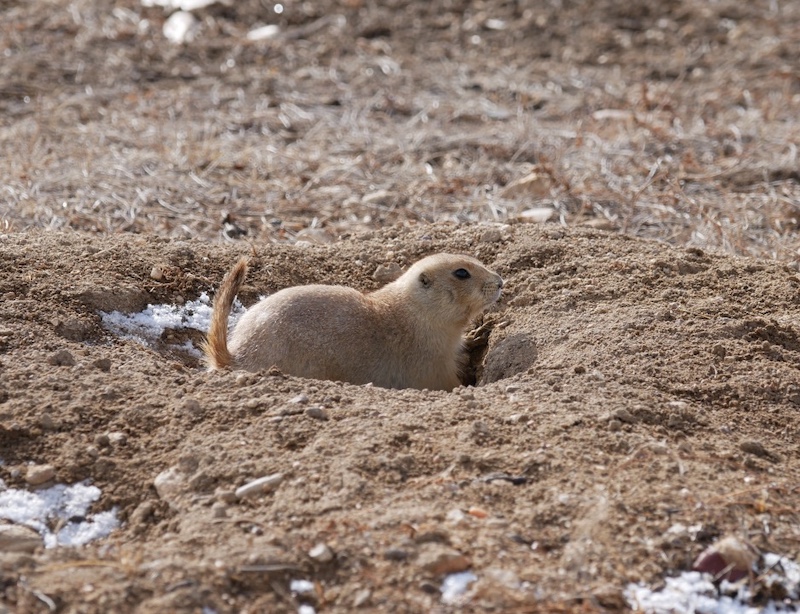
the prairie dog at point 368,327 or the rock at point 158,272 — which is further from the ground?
the rock at point 158,272

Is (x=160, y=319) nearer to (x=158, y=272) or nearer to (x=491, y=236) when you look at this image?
(x=158, y=272)

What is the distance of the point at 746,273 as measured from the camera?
5395mm

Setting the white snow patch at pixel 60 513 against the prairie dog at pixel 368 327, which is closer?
the white snow patch at pixel 60 513

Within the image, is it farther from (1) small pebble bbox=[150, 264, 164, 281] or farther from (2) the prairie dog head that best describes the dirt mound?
(2) the prairie dog head

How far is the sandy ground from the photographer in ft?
10.1

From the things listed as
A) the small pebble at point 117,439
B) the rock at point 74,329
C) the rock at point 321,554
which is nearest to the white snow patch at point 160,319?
the rock at point 74,329

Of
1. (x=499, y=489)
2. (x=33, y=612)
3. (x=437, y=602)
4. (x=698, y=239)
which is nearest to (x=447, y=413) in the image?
(x=499, y=489)

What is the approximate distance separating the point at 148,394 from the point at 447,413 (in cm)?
113

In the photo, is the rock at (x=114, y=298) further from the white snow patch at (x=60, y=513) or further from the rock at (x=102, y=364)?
the white snow patch at (x=60, y=513)

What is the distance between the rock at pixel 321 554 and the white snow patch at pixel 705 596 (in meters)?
0.82

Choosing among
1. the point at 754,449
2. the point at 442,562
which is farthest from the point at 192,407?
the point at 754,449

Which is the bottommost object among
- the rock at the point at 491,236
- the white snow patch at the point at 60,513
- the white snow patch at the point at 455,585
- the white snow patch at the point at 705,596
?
the rock at the point at 491,236

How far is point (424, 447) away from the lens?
11.9 feet

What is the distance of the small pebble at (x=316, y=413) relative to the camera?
12.6 feet
